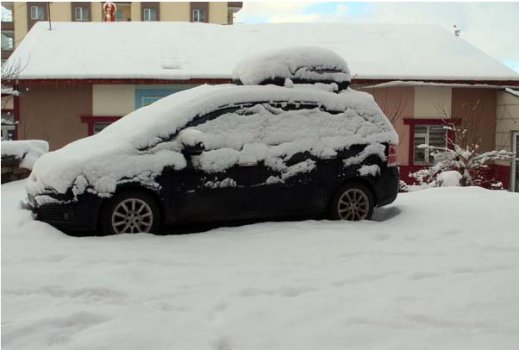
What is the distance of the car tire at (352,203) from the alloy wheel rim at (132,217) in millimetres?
2138

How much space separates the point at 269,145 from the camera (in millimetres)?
6406

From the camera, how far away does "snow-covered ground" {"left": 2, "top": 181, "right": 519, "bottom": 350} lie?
334 centimetres

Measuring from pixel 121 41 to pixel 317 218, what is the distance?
15.3 meters

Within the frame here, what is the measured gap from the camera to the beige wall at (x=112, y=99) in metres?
17.6

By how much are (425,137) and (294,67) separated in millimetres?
11898

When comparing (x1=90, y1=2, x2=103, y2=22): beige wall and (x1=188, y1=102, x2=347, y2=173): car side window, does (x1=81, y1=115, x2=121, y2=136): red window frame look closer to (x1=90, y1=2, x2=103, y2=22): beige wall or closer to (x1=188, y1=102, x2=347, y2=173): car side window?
(x1=188, y1=102, x2=347, y2=173): car side window

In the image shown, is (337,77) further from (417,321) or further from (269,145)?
(417,321)

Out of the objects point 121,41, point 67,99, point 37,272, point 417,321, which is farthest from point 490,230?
point 121,41

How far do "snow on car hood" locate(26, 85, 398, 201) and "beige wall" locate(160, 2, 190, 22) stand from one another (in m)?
50.9

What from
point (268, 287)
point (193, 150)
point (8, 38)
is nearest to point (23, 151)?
point (193, 150)

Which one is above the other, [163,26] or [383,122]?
[163,26]

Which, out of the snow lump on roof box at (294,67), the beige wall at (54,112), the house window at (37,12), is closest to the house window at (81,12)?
the house window at (37,12)

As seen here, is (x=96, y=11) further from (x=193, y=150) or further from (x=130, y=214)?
(x=130, y=214)

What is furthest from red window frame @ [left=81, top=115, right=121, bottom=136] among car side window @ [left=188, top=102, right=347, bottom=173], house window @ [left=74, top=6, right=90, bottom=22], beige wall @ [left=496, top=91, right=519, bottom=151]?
house window @ [left=74, top=6, right=90, bottom=22]
